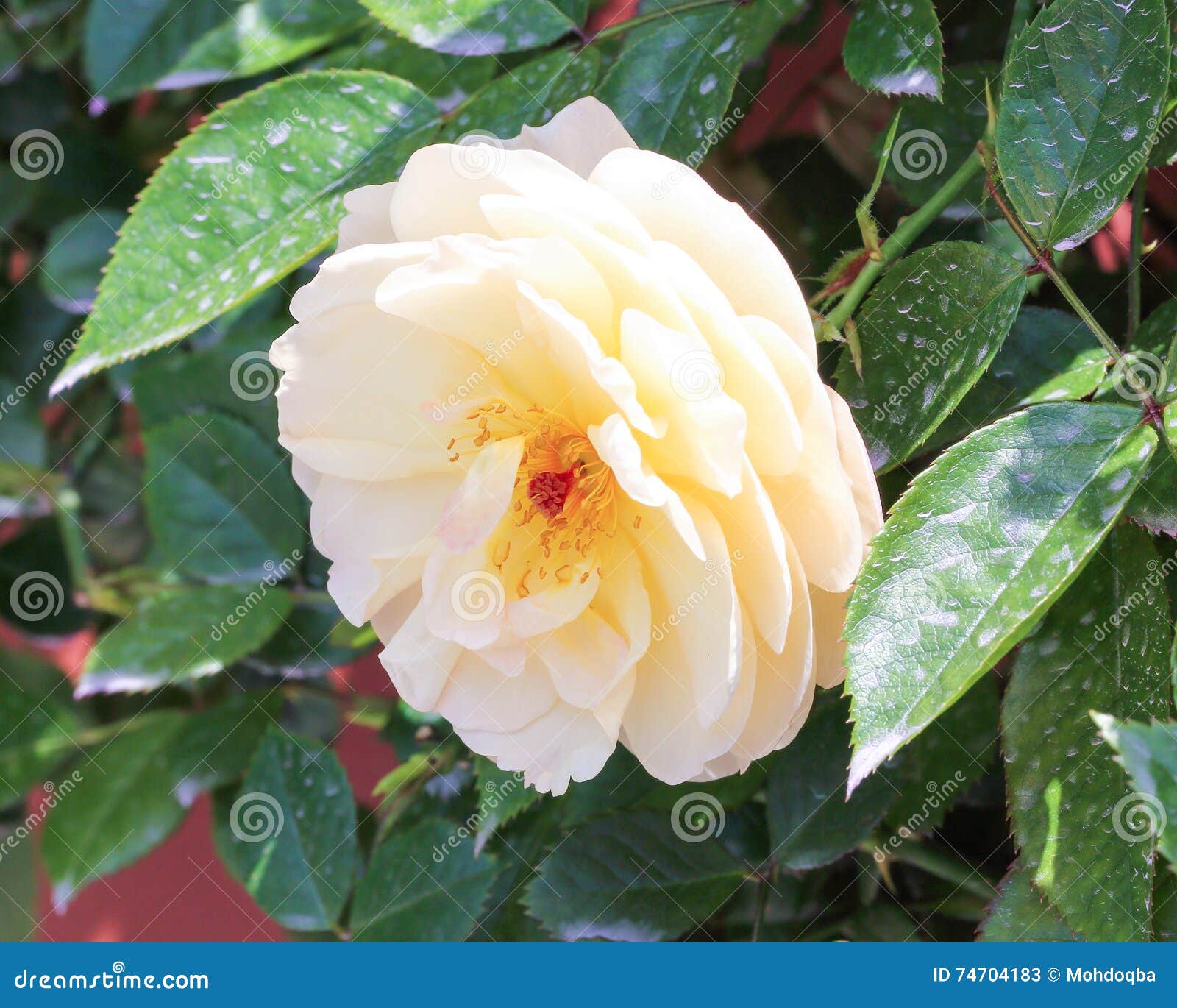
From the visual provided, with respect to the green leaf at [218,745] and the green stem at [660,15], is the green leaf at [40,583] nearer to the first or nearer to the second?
the green leaf at [218,745]

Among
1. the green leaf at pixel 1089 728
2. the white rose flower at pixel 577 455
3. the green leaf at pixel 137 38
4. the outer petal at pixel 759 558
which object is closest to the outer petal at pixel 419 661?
the white rose flower at pixel 577 455

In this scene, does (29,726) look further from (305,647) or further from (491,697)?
(491,697)

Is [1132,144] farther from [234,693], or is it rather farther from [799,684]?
[234,693]

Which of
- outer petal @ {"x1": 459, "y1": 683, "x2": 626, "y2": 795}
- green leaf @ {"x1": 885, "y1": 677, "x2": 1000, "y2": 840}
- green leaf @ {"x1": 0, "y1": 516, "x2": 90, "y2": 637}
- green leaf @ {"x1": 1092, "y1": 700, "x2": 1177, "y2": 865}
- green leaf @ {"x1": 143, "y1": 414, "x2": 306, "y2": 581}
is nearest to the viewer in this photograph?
green leaf @ {"x1": 1092, "y1": 700, "x2": 1177, "y2": 865}

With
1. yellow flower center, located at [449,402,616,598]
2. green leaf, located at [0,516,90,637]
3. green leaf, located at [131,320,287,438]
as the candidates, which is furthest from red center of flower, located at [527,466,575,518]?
green leaf, located at [0,516,90,637]

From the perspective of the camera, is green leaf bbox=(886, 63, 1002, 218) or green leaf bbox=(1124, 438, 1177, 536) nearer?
green leaf bbox=(1124, 438, 1177, 536)

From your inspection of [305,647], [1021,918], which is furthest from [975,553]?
[305,647]

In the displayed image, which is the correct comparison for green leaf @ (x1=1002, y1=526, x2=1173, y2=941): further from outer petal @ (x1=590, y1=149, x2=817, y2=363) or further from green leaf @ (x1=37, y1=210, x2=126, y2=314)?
green leaf @ (x1=37, y1=210, x2=126, y2=314)
